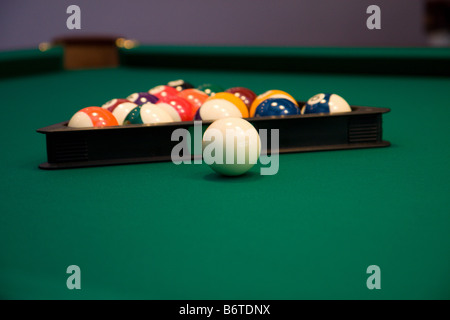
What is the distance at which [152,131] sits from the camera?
263 cm

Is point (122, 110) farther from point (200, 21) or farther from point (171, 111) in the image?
point (200, 21)

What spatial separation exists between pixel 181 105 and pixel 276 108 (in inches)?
20.1

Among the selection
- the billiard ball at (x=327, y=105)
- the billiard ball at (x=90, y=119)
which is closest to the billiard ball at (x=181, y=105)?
the billiard ball at (x=90, y=119)

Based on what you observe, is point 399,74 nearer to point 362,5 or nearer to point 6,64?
point 6,64

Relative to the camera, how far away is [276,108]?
2818 mm

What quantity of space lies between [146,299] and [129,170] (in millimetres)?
1260

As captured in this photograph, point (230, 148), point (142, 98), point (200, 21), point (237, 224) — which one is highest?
point (200, 21)

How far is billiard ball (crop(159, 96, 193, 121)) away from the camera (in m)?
3.05

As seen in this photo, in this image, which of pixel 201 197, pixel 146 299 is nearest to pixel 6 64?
pixel 201 197

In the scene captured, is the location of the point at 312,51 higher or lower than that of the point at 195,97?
higher

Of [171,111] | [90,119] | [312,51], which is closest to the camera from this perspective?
[90,119]

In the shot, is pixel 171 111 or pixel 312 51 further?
pixel 312 51

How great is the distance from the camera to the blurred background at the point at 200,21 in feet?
31.3

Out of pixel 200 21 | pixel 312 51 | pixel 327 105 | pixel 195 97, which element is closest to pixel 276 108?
pixel 327 105
